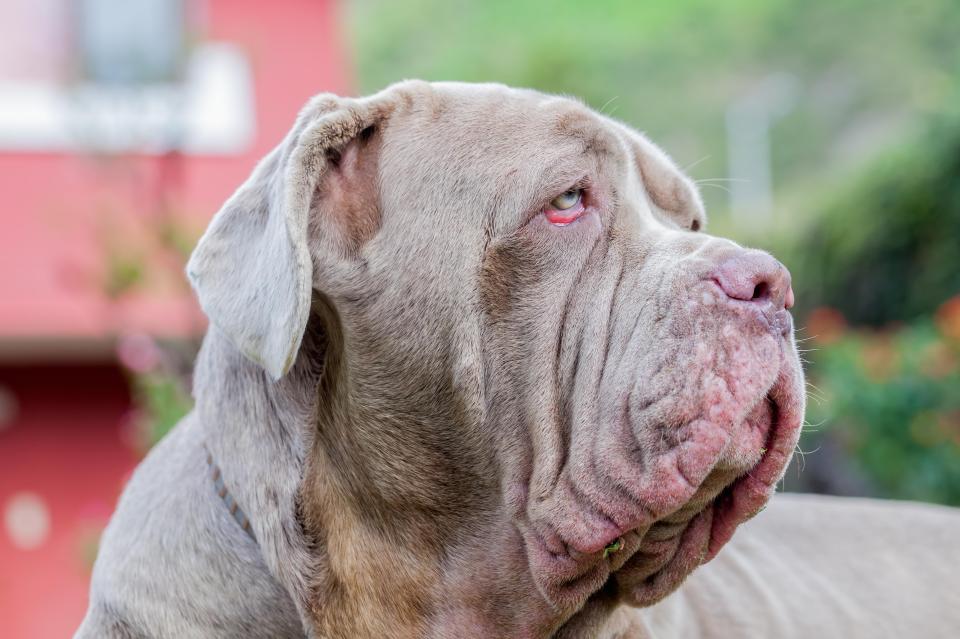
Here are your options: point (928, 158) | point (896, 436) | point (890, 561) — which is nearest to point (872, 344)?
point (896, 436)

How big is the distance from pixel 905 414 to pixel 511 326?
5.19m

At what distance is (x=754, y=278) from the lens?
259 cm

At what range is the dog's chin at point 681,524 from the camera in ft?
8.52

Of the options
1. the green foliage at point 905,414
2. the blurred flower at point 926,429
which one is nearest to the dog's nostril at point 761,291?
the green foliage at point 905,414

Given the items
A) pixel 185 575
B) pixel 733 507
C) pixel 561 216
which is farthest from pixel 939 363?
pixel 185 575

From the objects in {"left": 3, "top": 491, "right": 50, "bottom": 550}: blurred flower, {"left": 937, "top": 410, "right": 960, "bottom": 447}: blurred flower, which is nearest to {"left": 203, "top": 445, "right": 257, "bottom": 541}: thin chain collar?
{"left": 937, "top": 410, "right": 960, "bottom": 447}: blurred flower

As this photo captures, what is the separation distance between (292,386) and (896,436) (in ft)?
17.8

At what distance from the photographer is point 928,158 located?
33.3ft

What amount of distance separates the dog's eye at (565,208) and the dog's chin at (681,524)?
645 millimetres

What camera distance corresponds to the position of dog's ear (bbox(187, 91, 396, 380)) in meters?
2.69

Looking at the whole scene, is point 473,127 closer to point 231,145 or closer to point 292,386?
point 292,386

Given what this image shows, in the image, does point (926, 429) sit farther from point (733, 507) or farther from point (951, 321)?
point (733, 507)

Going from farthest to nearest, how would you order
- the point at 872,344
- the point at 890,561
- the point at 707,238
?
1. the point at 872,344
2. the point at 890,561
3. the point at 707,238

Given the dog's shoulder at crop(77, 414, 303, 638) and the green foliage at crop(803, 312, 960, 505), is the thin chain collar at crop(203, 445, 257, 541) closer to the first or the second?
the dog's shoulder at crop(77, 414, 303, 638)
